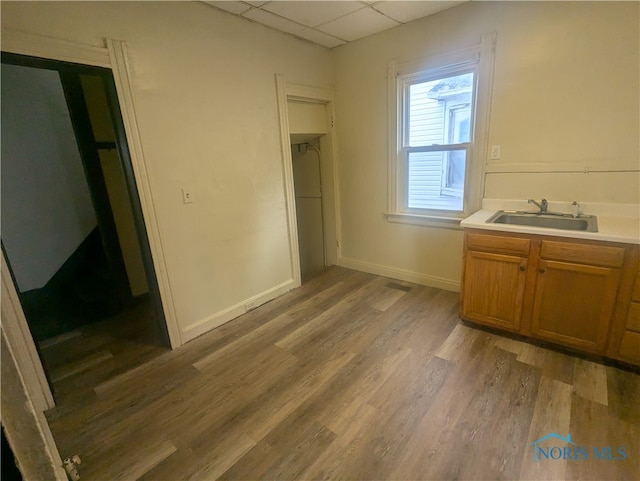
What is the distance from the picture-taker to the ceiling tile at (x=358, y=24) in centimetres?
257

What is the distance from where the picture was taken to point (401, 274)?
11.3 feet

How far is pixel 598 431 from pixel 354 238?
2.67m

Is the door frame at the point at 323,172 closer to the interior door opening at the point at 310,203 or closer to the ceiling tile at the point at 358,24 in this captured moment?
the interior door opening at the point at 310,203

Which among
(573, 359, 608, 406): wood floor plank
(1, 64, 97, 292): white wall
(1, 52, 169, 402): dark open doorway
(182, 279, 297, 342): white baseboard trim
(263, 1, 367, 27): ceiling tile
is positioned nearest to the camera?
(573, 359, 608, 406): wood floor plank

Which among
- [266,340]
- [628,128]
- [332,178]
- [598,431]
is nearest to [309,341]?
[266,340]

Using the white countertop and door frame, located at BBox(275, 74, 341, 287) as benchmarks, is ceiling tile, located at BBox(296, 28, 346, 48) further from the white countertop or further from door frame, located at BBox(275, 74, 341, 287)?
the white countertop

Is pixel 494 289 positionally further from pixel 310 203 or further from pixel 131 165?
pixel 131 165

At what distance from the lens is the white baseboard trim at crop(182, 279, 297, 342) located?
8.28 feet

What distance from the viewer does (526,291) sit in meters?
2.15

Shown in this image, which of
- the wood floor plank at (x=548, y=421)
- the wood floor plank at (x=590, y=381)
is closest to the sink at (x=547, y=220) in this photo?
the wood floor plank at (x=590, y=381)

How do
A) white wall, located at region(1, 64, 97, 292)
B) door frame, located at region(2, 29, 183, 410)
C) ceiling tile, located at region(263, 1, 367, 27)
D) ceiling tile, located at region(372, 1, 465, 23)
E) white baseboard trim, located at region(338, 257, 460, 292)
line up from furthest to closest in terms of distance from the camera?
white baseboard trim, located at region(338, 257, 460, 292) → white wall, located at region(1, 64, 97, 292) → ceiling tile, located at region(372, 1, 465, 23) → ceiling tile, located at region(263, 1, 367, 27) → door frame, located at region(2, 29, 183, 410)

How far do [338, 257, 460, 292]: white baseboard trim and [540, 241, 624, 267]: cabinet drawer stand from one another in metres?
1.11

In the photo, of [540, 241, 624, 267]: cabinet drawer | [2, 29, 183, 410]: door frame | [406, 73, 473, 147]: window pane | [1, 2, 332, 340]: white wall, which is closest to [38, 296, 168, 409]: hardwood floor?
[2, 29, 183, 410]: door frame

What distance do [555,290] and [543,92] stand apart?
150cm
